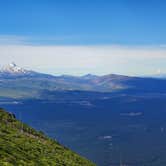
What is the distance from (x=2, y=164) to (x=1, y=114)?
199 feet

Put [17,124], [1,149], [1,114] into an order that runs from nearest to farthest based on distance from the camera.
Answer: [1,149]
[17,124]
[1,114]

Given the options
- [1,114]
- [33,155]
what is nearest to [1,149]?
[33,155]

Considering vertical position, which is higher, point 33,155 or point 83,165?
point 33,155

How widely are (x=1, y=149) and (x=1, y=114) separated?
52.4m

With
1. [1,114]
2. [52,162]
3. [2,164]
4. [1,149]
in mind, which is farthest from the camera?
[1,114]

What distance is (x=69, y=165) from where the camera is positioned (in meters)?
49.5

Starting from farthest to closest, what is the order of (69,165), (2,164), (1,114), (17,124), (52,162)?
(1,114) < (17,124) < (69,165) < (52,162) < (2,164)

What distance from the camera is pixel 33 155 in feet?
150

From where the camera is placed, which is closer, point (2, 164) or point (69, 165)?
point (2, 164)

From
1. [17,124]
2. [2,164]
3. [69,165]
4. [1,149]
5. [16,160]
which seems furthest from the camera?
[17,124]

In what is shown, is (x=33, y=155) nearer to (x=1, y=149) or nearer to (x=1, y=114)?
(x=1, y=149)

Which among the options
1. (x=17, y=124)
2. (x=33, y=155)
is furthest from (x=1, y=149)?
(x=17, y=124)

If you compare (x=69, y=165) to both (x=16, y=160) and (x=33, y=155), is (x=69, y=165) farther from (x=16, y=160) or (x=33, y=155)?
(x=16, y=160)

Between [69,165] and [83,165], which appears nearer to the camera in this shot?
[69,165]
